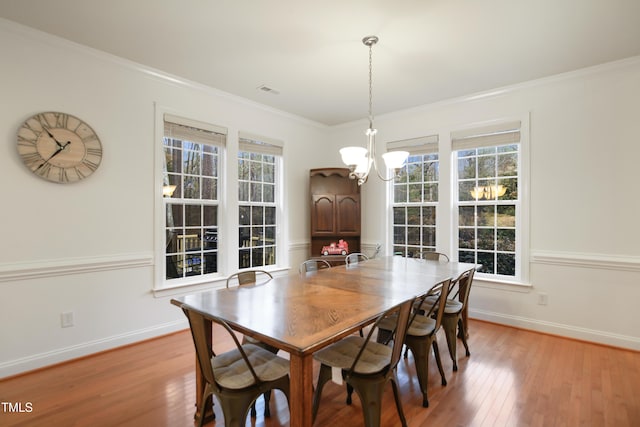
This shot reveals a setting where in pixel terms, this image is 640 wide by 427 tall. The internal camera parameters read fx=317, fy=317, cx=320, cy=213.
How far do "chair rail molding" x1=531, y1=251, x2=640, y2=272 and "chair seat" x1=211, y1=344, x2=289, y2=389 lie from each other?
3.29m

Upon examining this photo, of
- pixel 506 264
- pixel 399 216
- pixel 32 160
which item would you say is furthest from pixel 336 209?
pixel 32 160

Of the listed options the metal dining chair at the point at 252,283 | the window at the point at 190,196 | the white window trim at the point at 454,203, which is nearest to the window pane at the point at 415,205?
the white window trim at the point at 454,203

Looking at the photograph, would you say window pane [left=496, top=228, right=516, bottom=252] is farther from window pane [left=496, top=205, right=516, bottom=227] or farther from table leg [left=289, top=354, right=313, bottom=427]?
table leg [left=289, top=354, right=313, bottom=427]

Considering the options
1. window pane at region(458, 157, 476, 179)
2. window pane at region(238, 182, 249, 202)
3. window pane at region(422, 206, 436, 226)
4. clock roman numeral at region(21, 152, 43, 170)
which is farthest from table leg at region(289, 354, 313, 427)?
window pane at region(458, 157, 476, 179)

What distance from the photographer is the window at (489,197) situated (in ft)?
12.7

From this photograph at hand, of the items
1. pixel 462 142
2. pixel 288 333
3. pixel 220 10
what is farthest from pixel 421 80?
pixel 288 333

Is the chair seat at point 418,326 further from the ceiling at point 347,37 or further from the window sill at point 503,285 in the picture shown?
the ceiling at point 347,37

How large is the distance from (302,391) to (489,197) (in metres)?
3.61

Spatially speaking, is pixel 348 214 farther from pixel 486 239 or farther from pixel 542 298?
pixel 542 298

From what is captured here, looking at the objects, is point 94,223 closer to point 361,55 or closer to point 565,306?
point 361,55

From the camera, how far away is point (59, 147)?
2.79 meters

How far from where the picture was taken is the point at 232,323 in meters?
1.65

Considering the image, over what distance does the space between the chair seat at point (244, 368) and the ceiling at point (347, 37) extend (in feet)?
7.96

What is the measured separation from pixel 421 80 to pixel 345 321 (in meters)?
3.04
